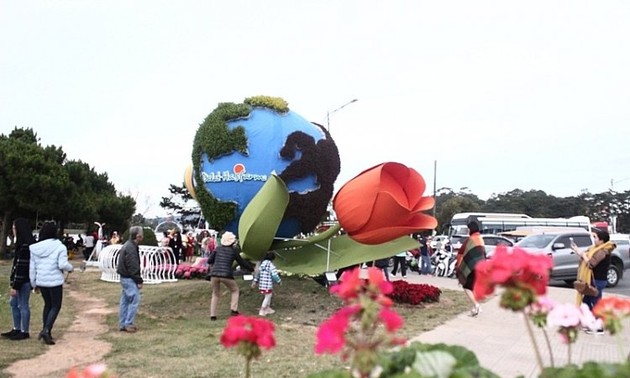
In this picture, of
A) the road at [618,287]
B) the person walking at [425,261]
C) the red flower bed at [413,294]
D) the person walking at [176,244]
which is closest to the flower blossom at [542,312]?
the red flower bed at [413,294]

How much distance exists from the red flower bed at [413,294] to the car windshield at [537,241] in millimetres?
5887

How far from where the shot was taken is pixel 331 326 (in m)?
1.74

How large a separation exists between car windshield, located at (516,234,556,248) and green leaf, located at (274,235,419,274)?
6991 mm

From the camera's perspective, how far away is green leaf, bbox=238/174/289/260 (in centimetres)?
1001

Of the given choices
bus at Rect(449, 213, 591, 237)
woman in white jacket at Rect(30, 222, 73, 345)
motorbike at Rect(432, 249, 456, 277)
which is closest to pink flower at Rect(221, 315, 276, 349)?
woman in white jacket at Rect(30, 222, 73, 345)

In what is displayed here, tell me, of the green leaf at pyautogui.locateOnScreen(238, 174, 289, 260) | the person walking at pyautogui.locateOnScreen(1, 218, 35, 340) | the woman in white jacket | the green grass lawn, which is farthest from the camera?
the green leaf at pyautogui.locateOnScreen(238, 174, 289, 260)

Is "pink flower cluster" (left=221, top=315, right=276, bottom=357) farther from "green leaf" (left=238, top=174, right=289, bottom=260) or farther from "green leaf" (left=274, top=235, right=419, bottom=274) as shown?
"green leaf" (left=274, top=235, right=419, bottom=274)

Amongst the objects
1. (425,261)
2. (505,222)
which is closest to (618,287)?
(425,261)

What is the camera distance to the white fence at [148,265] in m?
17.4

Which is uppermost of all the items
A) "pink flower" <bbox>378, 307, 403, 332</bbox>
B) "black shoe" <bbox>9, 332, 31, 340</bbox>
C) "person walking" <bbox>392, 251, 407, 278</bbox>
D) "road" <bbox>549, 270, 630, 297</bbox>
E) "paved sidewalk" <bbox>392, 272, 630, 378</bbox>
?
"pink flower" <bbox>378, 307, 403, 332</bbox>

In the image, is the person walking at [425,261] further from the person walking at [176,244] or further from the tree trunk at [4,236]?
the tree trunk at [4,236]

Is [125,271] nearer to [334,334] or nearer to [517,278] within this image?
[334,334]

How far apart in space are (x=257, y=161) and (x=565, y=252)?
31.3ft

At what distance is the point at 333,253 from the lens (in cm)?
1146
